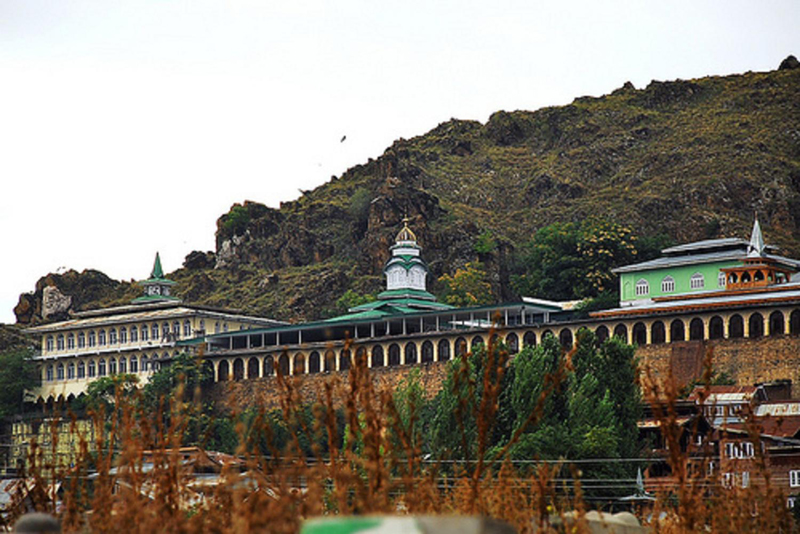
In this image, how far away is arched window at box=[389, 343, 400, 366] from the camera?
7900 centimetres

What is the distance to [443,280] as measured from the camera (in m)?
102

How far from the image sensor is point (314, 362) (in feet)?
270

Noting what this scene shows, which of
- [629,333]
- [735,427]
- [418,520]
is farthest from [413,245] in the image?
[418,520]

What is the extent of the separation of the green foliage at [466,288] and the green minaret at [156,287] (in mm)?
18058

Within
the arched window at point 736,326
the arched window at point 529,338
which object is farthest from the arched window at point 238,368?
the arched window at point 736,326

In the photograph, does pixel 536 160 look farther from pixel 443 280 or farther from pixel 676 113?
pixel 443 280

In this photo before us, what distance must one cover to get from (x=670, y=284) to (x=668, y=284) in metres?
0.12

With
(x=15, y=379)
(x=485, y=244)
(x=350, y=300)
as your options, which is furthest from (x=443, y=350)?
(x=485, y=244)

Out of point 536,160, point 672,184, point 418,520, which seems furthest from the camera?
point 536,160

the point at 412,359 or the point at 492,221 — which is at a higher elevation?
the point at 492,221

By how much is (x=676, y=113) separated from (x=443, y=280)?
55.7 meters

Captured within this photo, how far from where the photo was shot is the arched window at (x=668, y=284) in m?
82.9

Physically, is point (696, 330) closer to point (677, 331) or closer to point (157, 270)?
point (677, 331)

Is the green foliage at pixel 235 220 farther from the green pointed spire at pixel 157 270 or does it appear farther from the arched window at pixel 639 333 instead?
the arched window at pixel 639 333
